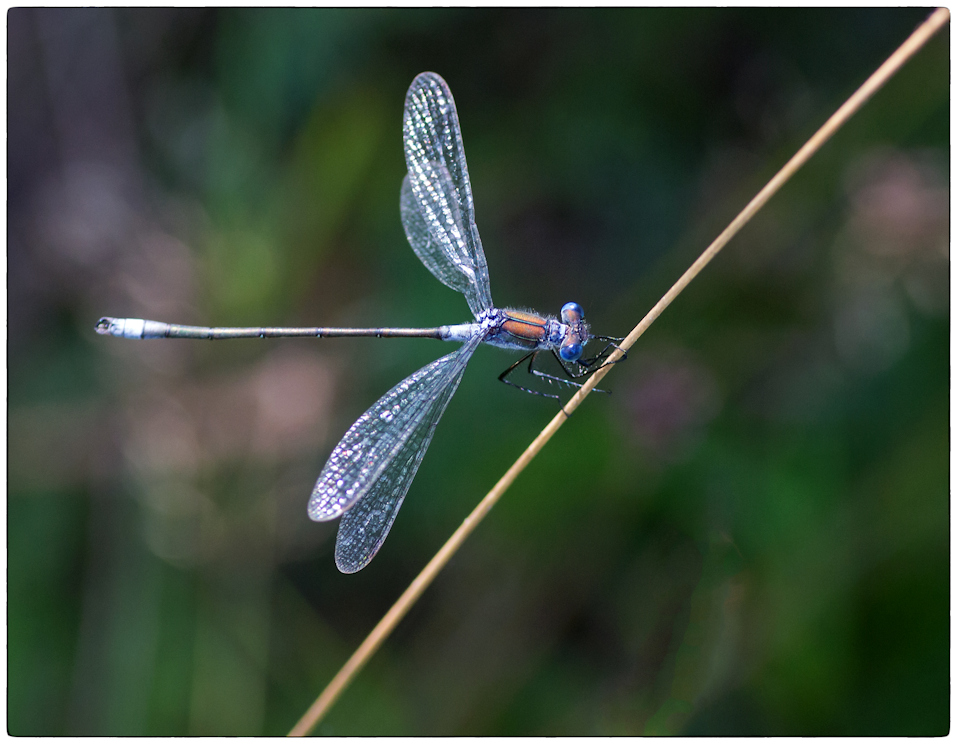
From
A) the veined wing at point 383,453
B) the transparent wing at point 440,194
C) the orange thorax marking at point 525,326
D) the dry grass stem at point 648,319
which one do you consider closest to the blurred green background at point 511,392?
the orange thorax marking at point 525,326

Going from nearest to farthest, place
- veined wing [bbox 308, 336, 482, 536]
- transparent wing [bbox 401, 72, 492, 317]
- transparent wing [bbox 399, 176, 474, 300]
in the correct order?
veined wing [bbox 308, 336, 482, 536]
transparent wing [bbox 401, 72, 492, 317]
transparent wing [bbox 399, 176, 474, 300]

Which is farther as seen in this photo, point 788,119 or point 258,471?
point 788,119

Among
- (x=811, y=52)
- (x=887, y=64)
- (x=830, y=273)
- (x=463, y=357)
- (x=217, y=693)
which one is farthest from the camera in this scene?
(x=811, y=52)

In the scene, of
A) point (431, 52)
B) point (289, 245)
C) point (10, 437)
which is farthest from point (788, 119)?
point (10, 437)

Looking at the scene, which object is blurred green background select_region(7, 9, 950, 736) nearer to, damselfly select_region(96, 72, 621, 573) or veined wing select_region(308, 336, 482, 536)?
damselfly select_region(96, 72, 621, 573)

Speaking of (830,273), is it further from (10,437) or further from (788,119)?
(10,437)

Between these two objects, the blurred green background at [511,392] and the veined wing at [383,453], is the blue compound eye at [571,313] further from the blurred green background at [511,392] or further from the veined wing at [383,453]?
the blurred green background at [511,392]

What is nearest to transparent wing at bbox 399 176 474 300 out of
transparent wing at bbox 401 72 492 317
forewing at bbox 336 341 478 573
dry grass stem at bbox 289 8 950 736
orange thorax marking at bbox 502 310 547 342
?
transparent wing at bbox 401 72 492 317

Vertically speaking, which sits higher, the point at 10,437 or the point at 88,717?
the point at 10,437
